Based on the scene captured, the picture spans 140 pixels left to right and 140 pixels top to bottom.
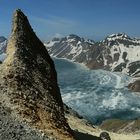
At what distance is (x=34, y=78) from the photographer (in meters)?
22.7

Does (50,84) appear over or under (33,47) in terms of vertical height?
under

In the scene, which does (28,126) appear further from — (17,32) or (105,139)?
(105,139)

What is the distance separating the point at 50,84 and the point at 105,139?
32.2m

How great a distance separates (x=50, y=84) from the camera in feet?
79.8

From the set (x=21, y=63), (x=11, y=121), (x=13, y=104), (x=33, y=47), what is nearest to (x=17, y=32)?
(x=33, y=47)

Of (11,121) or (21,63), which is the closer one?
(11,121)

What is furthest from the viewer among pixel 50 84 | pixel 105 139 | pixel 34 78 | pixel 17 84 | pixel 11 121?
pixel 105 139

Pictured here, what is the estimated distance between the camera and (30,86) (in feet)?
70.1

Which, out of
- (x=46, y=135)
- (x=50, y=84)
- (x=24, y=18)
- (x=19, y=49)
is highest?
(x=24, y=18)

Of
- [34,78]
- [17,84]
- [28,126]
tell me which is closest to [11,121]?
[28,126]

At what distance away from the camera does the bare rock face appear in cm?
1862

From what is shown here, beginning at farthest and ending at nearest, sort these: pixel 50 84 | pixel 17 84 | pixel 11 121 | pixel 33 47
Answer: pixel 33 47 → pixel 50 84 → pixel 17 84 → pixel 11 121

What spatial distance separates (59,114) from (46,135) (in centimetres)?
383

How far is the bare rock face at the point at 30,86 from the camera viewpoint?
18625 mm
